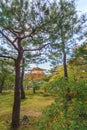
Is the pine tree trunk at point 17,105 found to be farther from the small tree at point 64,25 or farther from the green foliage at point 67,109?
the green foliage at point 67,109

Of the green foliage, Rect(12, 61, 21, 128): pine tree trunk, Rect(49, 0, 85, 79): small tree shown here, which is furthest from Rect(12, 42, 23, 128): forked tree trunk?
the green foliage

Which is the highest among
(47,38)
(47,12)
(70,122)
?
(47,12)

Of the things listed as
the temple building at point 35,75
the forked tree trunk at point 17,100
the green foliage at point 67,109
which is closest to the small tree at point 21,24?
the forked tree trunk at point 17,100

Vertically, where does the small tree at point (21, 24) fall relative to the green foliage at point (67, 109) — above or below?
above

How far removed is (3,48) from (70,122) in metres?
7.75

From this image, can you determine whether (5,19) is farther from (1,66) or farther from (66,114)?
(66,114)

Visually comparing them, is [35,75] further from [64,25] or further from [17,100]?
[64,25]

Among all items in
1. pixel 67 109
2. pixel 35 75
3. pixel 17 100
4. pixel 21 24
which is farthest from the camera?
pixel 35 75

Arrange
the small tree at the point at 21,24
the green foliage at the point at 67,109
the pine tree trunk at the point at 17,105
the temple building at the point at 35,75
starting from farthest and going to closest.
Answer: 1. the temple building at the point at 35,75
2. the pine tree trunk at the point at 17,105
3. the small tree at the point at 21,24
4. the green foliage at the point at 67,109

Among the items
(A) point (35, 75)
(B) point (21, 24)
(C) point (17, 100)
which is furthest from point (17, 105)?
(A) point (35, 75)

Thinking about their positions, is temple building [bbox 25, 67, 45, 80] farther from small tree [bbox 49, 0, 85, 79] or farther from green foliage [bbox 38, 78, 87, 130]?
green foliage [bbox 38, 78, 87, 130]

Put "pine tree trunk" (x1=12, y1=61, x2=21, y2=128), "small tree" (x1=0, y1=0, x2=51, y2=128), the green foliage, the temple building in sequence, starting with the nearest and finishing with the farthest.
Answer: the green foliage < "small tree" (x1=0, y1=0, x2=51, y2=128) < "pine tree trunk" (x1=12, y1=61, x2=21, y2=128) < the temple building

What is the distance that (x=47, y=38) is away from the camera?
35.2 ft

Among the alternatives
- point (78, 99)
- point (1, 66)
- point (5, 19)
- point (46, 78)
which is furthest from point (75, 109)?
point (46, 78)
